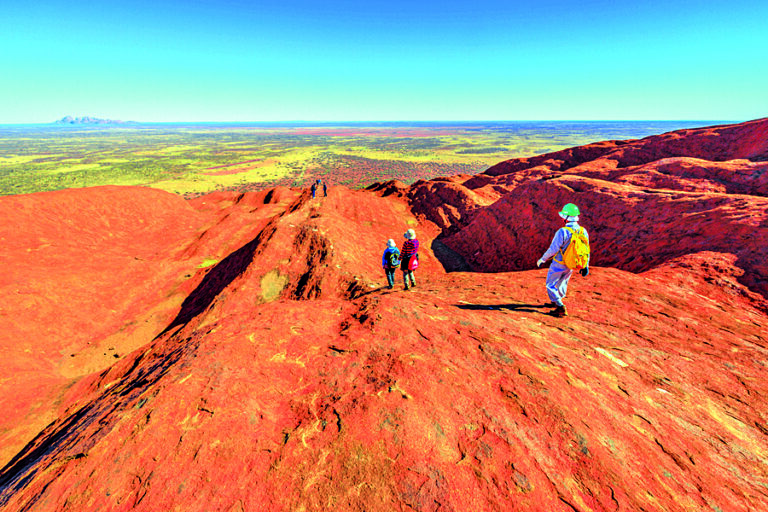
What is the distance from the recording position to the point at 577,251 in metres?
6.96

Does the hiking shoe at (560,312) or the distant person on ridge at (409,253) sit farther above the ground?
the distant person on ridge at (409,253)

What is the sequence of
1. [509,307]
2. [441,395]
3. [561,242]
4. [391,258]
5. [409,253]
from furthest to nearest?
[391,258] → [409,253] → [509,307] → [561,242] → [441,395]

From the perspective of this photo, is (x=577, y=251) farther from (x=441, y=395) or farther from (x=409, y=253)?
(x=441, y=395)

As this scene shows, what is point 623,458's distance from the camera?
3.51 meters

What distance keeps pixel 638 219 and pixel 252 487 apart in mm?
18727

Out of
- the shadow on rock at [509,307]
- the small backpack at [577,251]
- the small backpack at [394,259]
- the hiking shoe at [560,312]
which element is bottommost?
the shadow on rock at [509,307]

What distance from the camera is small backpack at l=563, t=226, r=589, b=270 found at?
6.94 meters

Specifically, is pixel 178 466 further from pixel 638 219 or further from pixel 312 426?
pixel 638 219

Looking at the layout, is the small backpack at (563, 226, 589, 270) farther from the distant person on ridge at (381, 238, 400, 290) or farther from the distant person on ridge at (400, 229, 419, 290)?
the distant person on ridge at (381, 238, 400, 290)

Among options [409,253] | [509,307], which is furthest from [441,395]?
[409,253]

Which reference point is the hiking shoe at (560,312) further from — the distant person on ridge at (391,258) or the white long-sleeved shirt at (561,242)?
the distant person on ridge at (391,258)

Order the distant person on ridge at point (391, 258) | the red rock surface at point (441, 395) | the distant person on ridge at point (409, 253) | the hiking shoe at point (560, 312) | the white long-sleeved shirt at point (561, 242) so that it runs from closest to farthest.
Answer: the red rock surface at point (441, 395) → the white long-sleeved shirt at point (561, 242) → the hiking shoe at point (560, 312) → the distant person on ridge at point (409, 253) → the distant person on ridge at point (391, 258)

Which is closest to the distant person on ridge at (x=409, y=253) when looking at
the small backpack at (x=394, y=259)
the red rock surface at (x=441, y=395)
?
the small backpack at (x=394, y=259)

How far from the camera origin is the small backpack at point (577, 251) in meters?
6.94
